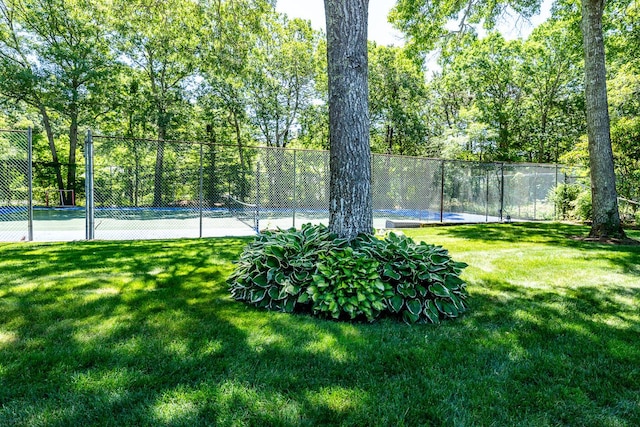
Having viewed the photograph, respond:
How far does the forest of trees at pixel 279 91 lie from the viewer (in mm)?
14008

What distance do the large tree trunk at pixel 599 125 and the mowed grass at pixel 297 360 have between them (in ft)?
11.6

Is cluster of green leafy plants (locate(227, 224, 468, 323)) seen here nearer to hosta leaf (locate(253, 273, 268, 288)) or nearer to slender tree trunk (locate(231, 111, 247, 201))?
hosta leaf (locate(253, 273, 268, 288))

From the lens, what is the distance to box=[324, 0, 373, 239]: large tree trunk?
10.0ft

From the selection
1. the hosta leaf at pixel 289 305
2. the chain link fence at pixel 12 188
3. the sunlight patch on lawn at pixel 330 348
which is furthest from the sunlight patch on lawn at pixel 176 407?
the chain link fence at pixel 12 188

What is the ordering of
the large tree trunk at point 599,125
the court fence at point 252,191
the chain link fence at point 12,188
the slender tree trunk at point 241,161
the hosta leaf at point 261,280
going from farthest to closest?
the slender tree trunk at point 241,161
the court fence at point 252,191
the chain link fence at point 12,188
the large tree trunk at point 599,125
the hosta leaf at point 261,280

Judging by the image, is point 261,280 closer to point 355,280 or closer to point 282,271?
point 282,271

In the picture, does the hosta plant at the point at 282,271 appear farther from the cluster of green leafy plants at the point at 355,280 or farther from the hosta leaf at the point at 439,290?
the hosta leaf at the point at 439,290

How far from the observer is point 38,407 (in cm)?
148

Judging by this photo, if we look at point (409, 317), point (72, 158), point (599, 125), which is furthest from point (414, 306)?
point (72, 158)

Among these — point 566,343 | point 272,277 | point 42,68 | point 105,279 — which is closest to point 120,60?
point 42,68

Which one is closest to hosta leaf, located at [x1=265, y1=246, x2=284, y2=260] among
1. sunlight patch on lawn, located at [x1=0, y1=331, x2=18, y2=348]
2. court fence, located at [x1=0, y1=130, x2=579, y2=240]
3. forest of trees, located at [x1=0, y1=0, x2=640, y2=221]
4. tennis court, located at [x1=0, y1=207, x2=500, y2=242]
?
sunlight patch on lawn, located at [x1=0, y1=331, x2=18, y2=348]

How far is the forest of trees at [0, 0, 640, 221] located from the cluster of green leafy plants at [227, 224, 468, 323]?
29.7ft

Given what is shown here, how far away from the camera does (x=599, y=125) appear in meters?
6.17

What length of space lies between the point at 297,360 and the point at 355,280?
0.83m
